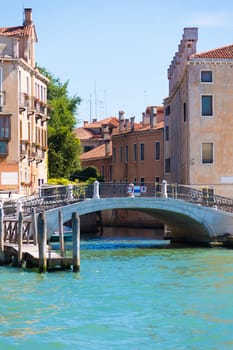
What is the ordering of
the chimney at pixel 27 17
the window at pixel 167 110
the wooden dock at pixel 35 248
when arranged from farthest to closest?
1. the window at pixel 167 110
2. the chimney at pixel 27 17
3. the wooden dock at pixel 35 248

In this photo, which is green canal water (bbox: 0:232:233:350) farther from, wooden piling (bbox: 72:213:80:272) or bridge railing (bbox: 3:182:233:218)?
bridge railing (bbox: 3:182:233:218)

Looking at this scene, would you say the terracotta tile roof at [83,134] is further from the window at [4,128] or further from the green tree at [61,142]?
the window at [4,128]

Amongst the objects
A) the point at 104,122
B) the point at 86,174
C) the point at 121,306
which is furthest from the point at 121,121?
the point at 121,306

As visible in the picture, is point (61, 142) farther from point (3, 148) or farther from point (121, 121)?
point (3, 148)

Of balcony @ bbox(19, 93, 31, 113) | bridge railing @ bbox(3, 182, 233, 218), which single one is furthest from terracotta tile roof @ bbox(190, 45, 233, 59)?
balcony @ bbox(19, 93, 31, 113)

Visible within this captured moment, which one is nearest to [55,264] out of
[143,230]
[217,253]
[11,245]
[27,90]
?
[11,245]

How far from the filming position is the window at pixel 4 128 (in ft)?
149

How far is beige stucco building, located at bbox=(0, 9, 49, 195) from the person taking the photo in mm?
45656

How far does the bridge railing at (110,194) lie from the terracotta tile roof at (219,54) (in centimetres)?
674

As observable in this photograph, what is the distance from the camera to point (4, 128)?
45656 mm

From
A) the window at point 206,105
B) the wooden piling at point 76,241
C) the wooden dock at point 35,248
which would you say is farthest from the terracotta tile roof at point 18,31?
the wooden piling at point 76,241

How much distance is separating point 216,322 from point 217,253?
15687 mm

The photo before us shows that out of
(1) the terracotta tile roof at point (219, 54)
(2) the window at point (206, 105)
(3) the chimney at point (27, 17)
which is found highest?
(3) the chimney at point (27, 17)

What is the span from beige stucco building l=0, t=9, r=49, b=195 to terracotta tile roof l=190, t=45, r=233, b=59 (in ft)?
25.6
